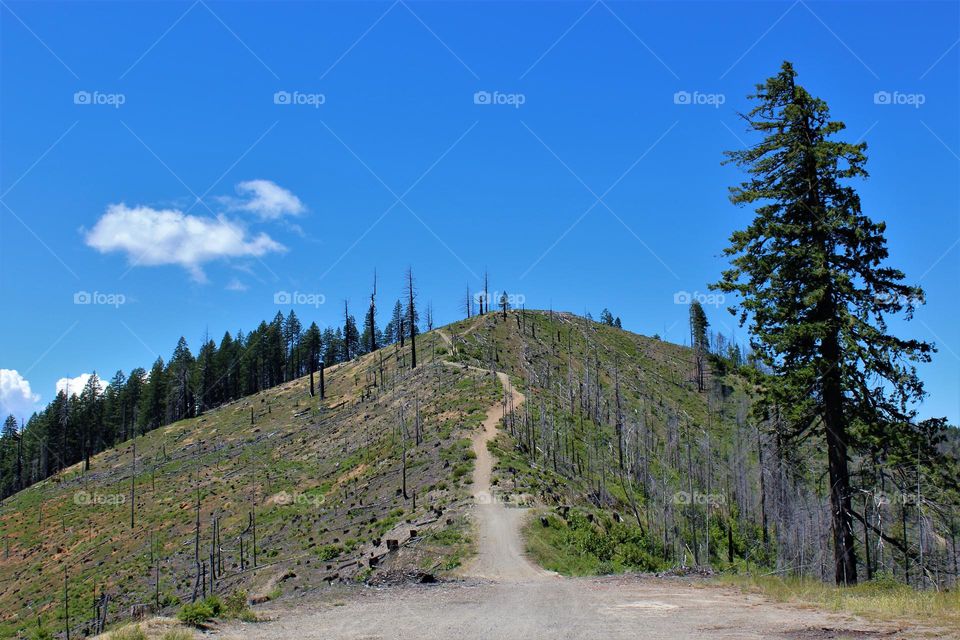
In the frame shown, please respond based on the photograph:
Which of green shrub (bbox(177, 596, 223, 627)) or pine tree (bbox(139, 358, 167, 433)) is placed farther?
pine tree (bbox(139, 358, 167, 433))

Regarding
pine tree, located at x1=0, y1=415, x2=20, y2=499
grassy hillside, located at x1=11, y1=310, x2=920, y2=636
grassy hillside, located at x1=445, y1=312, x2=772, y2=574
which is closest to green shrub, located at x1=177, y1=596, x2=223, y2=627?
grassy hillside, located at x1=11, y1=310, x2=920, y2=636

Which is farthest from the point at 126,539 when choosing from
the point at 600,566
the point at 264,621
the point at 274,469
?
the point at 264,621

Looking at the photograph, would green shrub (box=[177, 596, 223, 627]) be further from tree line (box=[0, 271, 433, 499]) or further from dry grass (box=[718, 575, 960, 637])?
tree line (box=[0, 271, 433, 499])

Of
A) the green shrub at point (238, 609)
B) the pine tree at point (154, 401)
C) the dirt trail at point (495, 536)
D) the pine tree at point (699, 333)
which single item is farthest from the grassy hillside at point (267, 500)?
the pine tree at point (699, 333)

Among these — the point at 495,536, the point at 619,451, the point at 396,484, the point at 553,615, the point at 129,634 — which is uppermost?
the point at 129,634

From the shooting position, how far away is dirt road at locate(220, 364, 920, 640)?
40.1 ft

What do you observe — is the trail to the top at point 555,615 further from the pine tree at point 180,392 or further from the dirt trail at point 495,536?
the pine tree at point 180,392

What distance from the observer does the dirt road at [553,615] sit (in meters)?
12.2

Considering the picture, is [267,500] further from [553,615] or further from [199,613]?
[553,615]

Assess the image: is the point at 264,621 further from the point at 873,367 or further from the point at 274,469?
the point at 274,469

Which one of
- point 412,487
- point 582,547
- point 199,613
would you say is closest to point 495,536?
point 582,547

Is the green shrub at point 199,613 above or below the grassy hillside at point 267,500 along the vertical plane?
above

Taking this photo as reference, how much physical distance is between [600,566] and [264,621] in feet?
72.3

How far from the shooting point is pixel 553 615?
15273mm
